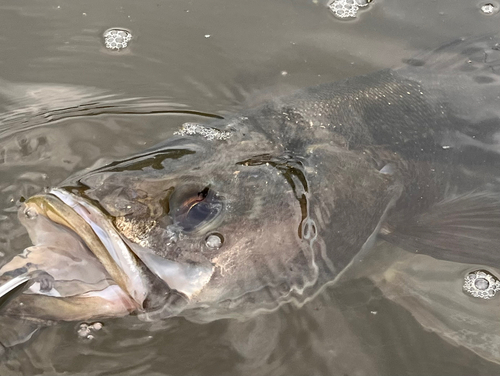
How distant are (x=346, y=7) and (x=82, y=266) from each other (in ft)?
10.5

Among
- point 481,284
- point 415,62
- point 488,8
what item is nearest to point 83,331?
point 481,284

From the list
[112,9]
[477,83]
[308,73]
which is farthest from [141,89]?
[477,83]

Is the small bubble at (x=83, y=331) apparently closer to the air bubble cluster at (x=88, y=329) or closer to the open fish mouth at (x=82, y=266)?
the air bubble cluster at (x=88, y=329)

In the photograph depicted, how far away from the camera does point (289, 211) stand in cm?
275

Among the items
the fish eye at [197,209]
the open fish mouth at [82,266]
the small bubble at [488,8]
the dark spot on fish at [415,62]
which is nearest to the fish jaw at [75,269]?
the open fish mouth at [82,266]

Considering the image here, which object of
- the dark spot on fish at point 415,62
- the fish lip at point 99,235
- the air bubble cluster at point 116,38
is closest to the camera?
the fish lip at point 99,235

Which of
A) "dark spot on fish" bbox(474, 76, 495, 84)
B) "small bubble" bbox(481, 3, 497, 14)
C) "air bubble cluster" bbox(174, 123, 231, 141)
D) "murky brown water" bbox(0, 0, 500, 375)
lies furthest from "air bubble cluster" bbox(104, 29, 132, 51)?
"small bubble" bbox(481, 3, 497, 14)

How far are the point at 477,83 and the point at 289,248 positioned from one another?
1942mm

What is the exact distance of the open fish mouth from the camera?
7.57ft

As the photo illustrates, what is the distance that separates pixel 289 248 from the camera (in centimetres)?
272

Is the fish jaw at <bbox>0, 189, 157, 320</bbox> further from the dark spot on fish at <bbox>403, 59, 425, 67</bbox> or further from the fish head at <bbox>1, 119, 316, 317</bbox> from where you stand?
the dark spot on fish at <bbox>403, 59, 425, 67</bbox>

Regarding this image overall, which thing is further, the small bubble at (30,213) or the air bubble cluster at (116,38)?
the air bubble cluster at (116,38)

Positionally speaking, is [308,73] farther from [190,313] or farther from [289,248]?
[190,313]

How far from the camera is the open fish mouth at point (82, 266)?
90.8 inches
